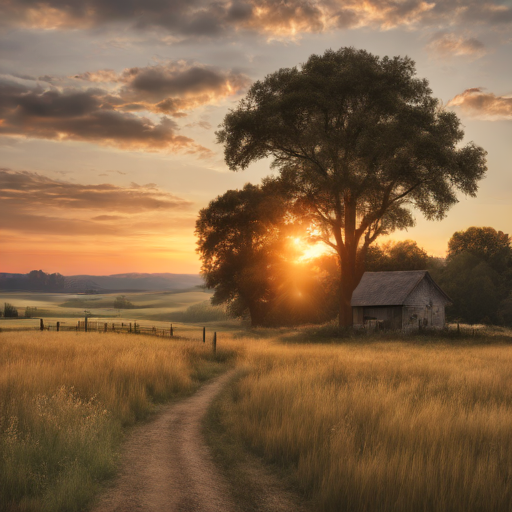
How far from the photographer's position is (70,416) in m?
8.87

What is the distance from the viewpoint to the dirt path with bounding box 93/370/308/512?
6059 millimetres

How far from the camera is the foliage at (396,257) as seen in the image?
192 feet

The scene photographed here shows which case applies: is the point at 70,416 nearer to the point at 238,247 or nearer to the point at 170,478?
the point at 170,478

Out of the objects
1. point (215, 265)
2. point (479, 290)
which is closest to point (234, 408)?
point (215, 265)

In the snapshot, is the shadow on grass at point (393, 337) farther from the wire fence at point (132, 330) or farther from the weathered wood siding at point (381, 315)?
the wire fence at point (132, 330)

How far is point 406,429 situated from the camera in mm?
8344

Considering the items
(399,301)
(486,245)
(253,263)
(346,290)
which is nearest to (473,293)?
(486,245)

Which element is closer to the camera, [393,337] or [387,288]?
[393,337]

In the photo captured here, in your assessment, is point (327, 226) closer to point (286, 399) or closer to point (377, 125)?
point (377, 125)

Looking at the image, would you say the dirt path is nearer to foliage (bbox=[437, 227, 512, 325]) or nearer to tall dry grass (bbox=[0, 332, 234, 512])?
tall dry grass (bbox=[0, 332, 234, 512])

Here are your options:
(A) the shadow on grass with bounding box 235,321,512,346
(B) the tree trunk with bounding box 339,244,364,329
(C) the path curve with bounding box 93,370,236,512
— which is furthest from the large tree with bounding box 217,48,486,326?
(C) the path curve with bounding box 93,370,236,512

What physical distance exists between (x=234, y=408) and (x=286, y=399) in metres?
1.44

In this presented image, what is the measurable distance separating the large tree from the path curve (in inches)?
837

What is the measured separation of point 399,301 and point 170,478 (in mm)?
38272
